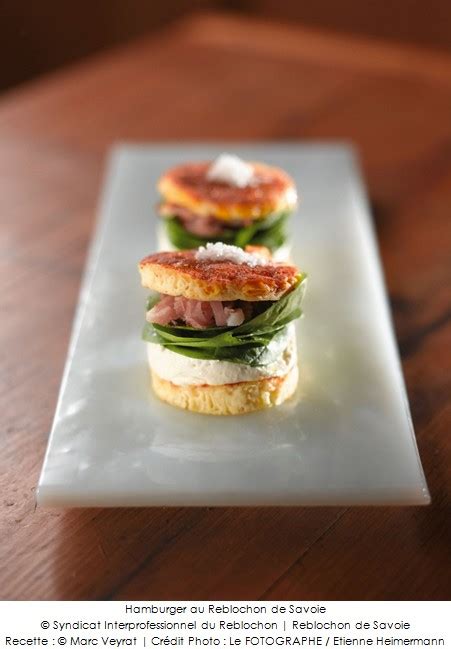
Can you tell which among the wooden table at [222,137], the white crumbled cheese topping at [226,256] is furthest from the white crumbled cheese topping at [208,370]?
the wooden table at [222,137]

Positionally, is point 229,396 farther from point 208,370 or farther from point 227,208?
point 227,208

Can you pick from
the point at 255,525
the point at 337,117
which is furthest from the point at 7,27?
the point at 255,525

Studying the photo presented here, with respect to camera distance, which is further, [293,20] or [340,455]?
[293,20]

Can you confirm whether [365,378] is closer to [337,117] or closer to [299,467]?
[299,467]
